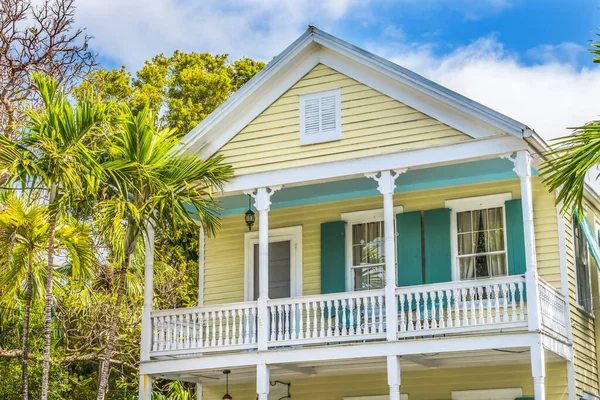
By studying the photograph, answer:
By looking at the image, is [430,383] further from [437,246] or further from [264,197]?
[264,197]

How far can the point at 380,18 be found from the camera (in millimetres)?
22047

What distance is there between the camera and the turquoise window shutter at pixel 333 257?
17453mm

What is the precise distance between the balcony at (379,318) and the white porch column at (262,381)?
0.36 metres

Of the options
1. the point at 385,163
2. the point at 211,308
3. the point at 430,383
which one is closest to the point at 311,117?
the point at 385,163

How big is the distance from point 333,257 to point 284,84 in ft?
10.8

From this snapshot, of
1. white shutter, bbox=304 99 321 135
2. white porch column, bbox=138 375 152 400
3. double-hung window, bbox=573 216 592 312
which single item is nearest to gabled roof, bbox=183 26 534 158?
white shutter, bbox=304 99 321 135

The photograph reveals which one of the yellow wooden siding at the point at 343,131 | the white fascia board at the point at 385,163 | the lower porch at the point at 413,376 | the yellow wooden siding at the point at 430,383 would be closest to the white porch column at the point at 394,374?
the lower porch at the point at 413,376

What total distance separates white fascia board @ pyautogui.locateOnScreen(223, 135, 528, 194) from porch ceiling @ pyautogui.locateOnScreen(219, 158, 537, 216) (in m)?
0.53

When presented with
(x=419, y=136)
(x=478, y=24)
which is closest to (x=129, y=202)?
(x=419, y=136)

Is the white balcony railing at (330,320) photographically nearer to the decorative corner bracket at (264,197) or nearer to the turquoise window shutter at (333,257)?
the turquoise window shutter at (333,257)

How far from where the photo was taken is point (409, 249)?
17016 mm

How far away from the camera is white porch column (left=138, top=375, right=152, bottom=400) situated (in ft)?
53.9

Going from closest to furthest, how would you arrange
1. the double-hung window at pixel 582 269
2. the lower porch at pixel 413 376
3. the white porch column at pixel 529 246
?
the white porch column at pixel 529 246 → the lower porch at pixel 413 376 → the double-hung window at pixel 582 269

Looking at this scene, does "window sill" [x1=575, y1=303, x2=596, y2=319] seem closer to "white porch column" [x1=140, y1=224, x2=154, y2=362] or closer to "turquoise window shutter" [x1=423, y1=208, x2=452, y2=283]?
"turquoise window shutter" [x1=423, y1=208, x2=452, y2=283]
